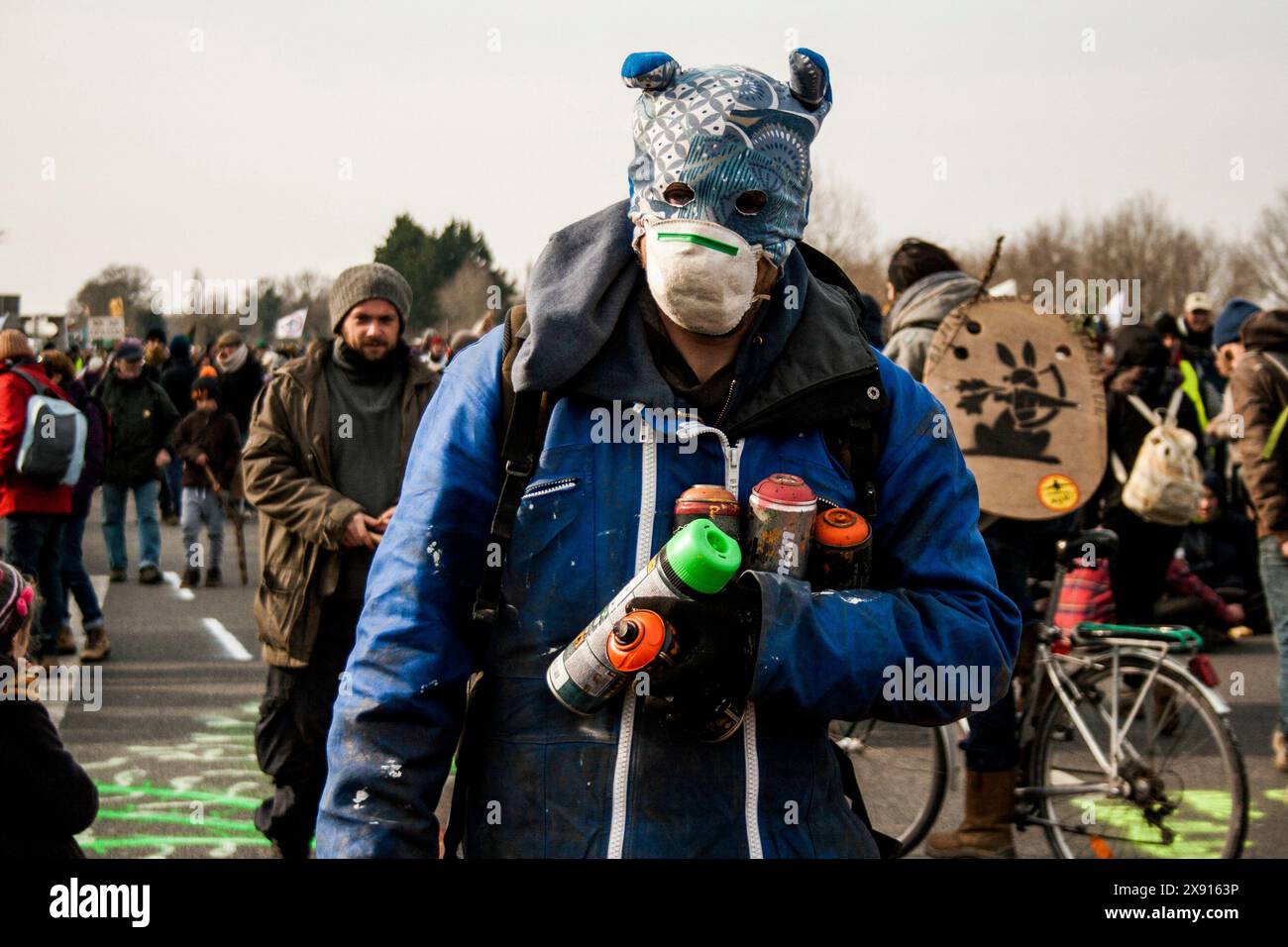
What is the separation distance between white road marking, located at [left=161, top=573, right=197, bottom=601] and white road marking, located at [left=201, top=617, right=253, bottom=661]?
118cm

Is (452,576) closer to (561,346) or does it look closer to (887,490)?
(561,346)

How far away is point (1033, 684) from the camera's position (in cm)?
579

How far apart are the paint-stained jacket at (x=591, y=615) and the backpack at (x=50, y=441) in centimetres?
737

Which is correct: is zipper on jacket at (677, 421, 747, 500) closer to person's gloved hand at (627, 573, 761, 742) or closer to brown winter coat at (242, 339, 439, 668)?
person's gloved hand at (627, 573, 761, 742)

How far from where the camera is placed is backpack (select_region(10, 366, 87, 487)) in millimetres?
9172

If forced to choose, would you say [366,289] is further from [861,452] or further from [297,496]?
[861,452]

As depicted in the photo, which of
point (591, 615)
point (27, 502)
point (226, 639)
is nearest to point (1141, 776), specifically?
point (591, 615)

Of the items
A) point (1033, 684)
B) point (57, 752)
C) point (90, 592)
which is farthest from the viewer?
point (90, 592)

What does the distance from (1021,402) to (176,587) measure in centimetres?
932

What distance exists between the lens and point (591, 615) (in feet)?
7.58

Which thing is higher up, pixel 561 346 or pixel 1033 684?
pixel 561 346
